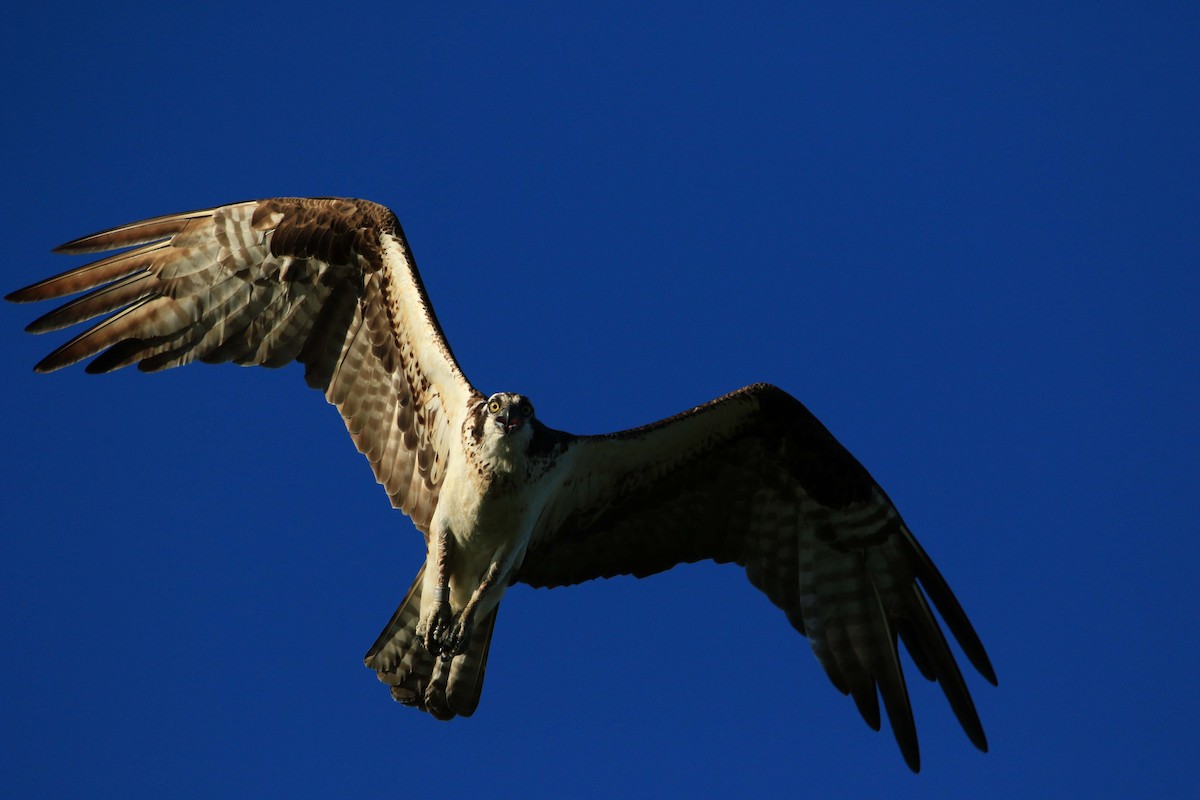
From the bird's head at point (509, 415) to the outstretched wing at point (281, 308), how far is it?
3.28 ft

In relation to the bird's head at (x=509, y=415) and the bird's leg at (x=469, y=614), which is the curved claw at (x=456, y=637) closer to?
the bird's leg at (x=469, y=614)

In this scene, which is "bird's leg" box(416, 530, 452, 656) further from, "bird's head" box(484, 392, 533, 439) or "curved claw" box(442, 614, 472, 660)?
"bird's head" box(484, 392, 533, 439)

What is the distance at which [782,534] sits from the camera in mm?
9844

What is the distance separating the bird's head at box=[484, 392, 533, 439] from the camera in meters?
8.12

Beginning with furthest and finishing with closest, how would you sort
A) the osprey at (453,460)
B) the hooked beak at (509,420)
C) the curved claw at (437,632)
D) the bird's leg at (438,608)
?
1. the osprey at (453,460)
2. the curved claw at (437,632)
3. the bird's leg at (438,608)
4. the hooked beak at (509,420)

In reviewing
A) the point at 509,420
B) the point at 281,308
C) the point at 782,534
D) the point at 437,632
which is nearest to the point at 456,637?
the point at 437,632

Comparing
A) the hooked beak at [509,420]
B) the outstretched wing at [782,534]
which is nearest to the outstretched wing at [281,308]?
the hooked beak at [509,420]

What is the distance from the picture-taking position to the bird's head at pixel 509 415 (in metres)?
8.12

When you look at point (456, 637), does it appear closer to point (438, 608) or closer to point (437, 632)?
point (437, 632)

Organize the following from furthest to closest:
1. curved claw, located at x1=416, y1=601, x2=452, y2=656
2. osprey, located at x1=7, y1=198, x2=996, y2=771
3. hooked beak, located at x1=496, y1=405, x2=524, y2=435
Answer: osprey, located at x1=7, y1=198, x2=996, y2=771, curved claw, located at x1=416, y1=601, x2=452, y2=656, hooked beak, located at x1=496, y1=405, x2=524, y2=435

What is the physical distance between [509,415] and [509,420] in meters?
0.03

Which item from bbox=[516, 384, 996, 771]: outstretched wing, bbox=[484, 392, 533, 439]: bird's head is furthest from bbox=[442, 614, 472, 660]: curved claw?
bbox=[484, 392, 533, 439]: bird's head

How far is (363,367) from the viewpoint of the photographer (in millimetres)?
9453

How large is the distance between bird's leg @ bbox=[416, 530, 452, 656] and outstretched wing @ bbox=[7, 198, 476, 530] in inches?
20.9
